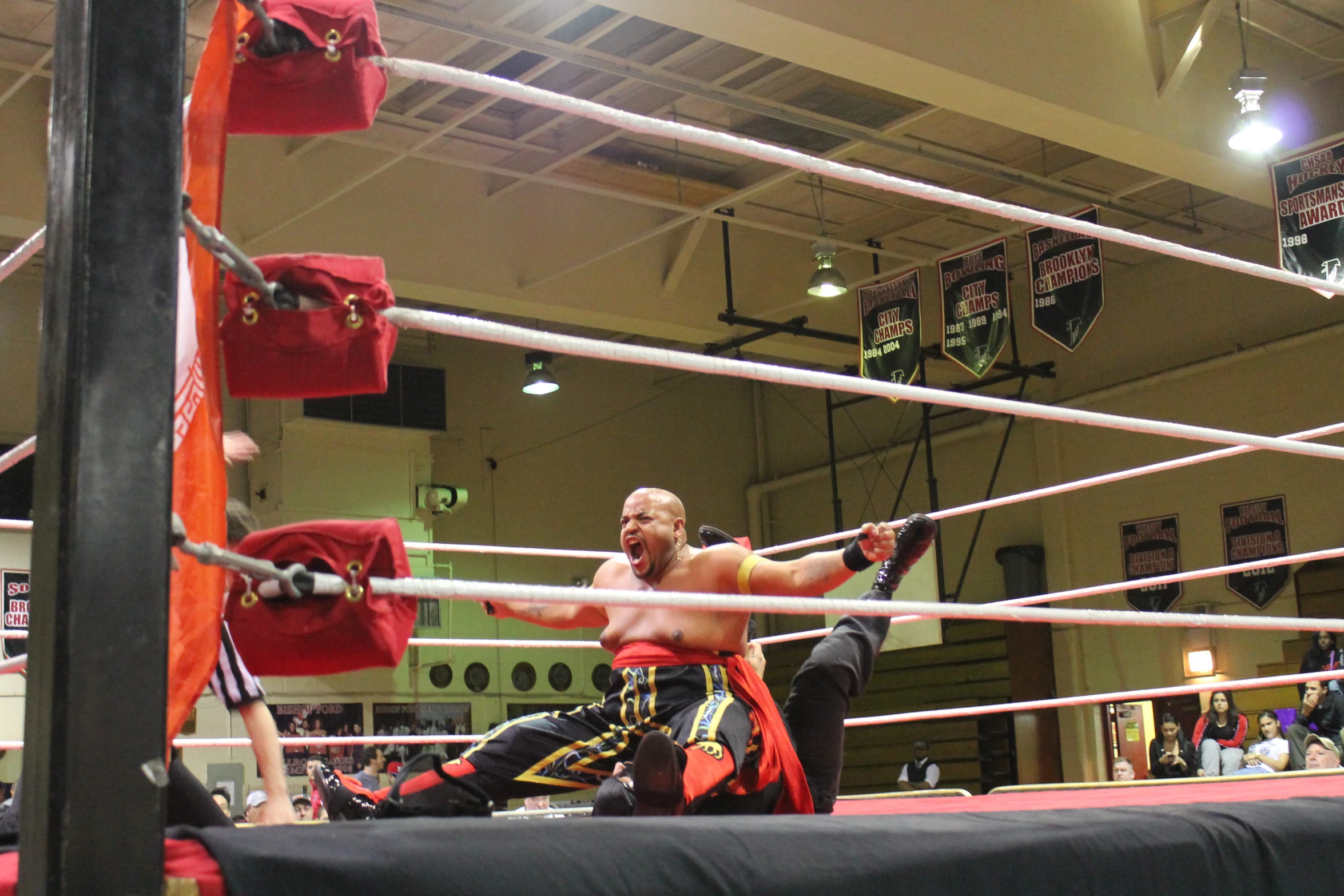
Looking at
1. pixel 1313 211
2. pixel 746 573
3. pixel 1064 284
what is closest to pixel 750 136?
pixel 1064 284

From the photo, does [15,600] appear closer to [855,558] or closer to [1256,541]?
[855,558]

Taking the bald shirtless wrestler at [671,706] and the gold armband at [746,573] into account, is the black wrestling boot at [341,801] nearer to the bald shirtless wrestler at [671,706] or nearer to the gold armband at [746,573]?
the bald shirtless wrestler at [671,706]

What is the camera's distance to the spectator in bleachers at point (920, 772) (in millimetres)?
10086

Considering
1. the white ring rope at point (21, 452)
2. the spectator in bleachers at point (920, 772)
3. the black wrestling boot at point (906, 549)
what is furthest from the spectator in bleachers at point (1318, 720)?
the white ring rope at point (21, 452)

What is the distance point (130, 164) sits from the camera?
2.99ft

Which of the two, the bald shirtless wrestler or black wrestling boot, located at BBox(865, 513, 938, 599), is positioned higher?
black wrestling boot, located at BBox(865, 513, 938, 599)

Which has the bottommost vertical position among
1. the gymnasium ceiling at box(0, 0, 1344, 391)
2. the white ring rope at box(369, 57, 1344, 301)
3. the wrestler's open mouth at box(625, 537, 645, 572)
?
the wrestler's open mouth at box(625, 537, 645, 572)

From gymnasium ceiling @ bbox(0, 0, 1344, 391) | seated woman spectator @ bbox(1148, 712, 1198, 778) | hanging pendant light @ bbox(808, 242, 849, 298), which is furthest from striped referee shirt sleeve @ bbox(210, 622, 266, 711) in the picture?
hanging pendant light @ bbox(808, 242, 849, 298)

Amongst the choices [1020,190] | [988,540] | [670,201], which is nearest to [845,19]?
[670,201]

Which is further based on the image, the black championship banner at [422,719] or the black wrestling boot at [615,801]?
the black championship banner at [422,719]

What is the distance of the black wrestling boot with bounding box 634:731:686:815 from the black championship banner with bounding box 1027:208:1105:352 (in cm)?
664

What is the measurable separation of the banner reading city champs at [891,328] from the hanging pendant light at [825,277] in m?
0.42

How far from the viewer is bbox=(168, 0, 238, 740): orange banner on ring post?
99 cm

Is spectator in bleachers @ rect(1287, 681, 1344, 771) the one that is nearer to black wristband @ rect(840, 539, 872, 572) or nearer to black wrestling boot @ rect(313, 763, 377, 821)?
black wristband @ rect(840, 539, 872, 572)
